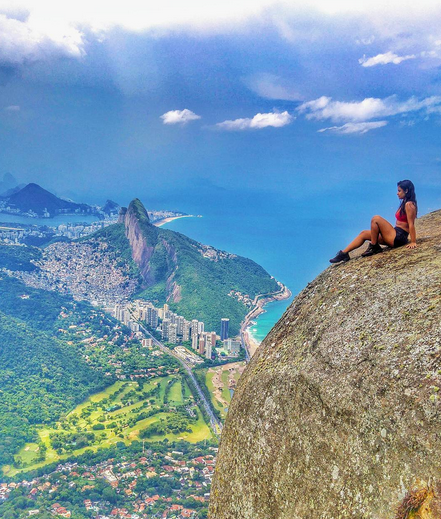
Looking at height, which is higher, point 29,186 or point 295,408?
point 29,186

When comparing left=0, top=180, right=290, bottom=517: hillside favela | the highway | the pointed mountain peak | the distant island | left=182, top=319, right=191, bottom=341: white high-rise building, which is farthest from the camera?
the distant island

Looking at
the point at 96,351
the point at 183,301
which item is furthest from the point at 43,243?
the point at 96,351

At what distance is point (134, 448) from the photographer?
2614 centimetres

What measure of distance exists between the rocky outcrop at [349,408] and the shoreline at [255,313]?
3588 cm

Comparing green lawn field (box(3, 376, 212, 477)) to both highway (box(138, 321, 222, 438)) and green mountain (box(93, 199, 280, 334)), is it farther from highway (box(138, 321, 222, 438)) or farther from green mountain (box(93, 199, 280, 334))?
green mountain (box(93, 199, 280, 334))

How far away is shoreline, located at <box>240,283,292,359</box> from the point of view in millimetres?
44866

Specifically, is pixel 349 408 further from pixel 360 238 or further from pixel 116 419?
pixel 116 419

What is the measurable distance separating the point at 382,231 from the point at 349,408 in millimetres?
1914

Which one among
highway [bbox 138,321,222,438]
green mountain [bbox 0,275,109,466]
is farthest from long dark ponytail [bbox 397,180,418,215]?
green mountain [bbox 0,275,109,466]

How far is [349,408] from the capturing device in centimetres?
279

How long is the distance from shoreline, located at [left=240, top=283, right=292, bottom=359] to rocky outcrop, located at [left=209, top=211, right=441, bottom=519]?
35.9 m

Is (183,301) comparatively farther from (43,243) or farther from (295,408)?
(295,408)

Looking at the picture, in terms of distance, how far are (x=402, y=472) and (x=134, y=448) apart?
86.4 feet

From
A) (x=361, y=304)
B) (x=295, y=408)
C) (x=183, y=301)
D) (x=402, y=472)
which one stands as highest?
(x=183, y=301)
